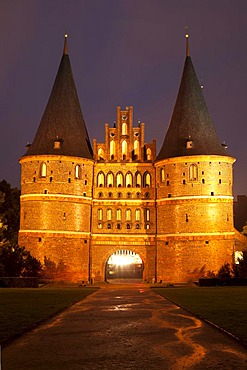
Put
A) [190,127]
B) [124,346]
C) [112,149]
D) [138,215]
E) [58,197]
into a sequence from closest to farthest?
[124,346] → [58,197] → [190,127] → [138,215] → [112,149]

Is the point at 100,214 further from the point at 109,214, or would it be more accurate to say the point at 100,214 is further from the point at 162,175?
the point at 162,175

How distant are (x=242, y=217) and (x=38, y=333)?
6200 cm

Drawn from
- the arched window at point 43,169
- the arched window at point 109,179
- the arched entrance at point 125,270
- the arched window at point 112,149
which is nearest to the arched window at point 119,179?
the arched window at point 109,179

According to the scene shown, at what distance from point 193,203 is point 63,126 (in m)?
14.7

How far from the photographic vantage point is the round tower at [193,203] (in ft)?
151

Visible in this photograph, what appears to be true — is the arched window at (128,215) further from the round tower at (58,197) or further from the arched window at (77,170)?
the arched window at (77,170)

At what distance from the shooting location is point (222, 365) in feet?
31.4

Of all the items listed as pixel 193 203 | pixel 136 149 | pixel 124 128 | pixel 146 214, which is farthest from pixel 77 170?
pixel 193 203

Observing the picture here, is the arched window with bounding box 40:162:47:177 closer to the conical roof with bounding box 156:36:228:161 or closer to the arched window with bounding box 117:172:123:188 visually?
the arched window with bounding box 117:172:123:188

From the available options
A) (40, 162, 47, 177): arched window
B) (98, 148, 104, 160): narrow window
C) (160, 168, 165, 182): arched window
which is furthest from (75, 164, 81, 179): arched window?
(160, 168, 165, 182): arched window

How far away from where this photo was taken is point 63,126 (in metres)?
49.7

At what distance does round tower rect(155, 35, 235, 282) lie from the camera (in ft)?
151

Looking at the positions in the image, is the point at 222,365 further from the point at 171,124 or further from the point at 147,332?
the point at 171,124

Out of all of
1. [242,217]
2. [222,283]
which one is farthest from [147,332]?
[242,217]
